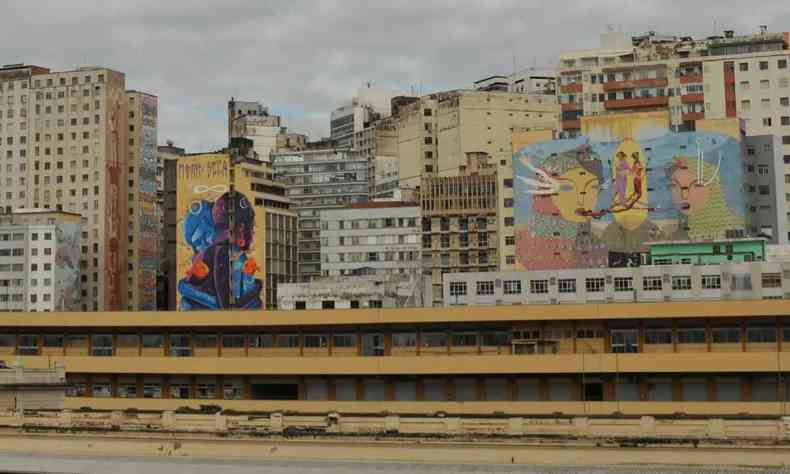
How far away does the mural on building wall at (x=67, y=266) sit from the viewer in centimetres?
15626

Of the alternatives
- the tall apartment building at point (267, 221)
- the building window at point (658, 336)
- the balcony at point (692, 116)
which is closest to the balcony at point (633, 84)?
the balcony at point (692, 116)

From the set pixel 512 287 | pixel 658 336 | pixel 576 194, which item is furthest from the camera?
pixel 576 194

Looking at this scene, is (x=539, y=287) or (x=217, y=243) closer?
(x=539, y=287)

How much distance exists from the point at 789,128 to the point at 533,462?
105426 mm

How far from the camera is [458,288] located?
371 feet

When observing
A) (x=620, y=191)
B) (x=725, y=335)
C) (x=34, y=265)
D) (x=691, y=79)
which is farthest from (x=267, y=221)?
(x=725, y=335)

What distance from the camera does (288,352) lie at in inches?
3688

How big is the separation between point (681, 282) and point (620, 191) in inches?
773

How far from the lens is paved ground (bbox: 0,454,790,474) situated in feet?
139

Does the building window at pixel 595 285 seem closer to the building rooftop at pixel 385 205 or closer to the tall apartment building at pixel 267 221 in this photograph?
the building rooftop at pixel 385 205

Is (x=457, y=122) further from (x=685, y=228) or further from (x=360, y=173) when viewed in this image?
(x=685, y=228)

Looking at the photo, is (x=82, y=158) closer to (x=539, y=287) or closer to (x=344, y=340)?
(x=539, y=287)

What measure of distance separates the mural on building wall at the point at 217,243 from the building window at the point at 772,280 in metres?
61.1

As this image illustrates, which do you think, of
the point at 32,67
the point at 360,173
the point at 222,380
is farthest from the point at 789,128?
the point at 32,67
